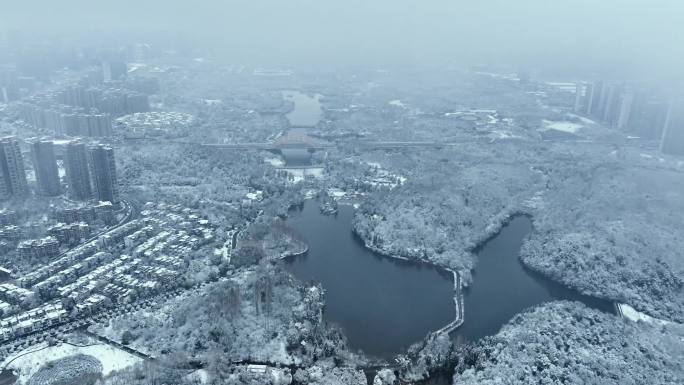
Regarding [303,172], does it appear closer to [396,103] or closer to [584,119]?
[396,103]

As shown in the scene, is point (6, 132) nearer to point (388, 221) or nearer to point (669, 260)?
point (388, 221)

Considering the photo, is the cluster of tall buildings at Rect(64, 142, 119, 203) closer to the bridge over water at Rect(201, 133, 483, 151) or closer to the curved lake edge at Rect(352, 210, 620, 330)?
the bridge over water at Rect(201, 133, 483, 151)

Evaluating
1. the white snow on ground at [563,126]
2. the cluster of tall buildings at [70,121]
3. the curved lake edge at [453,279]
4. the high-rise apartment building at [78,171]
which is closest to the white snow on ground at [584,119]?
the white snow on ground at [563,126]

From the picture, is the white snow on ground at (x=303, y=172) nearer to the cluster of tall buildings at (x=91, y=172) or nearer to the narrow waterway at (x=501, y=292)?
the cluster of tall buildings at (x=91, y=172)

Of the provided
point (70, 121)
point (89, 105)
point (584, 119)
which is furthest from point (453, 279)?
point (89, 105)

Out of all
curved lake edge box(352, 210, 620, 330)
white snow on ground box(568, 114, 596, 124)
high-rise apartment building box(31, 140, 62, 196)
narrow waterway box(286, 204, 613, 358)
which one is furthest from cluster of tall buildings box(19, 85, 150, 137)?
white snow on ground box(568, 114, 596, 124)

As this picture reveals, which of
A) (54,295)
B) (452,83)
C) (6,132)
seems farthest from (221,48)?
(54,295)
